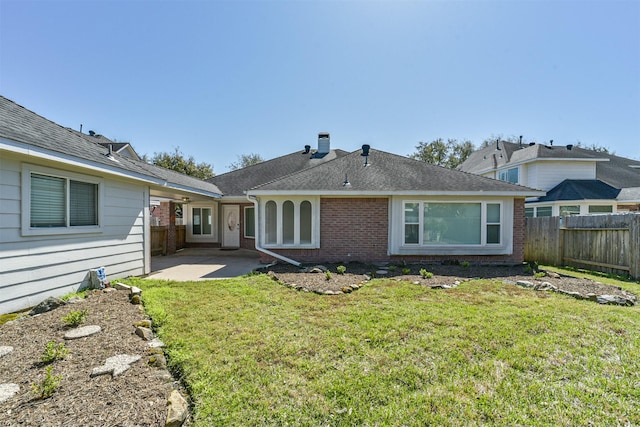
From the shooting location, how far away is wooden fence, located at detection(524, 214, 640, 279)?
8367 millimetres

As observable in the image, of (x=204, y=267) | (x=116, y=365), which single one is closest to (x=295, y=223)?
(x=204, y=267)

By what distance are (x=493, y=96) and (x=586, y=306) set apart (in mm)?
12565

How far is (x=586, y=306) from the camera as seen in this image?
5395mm

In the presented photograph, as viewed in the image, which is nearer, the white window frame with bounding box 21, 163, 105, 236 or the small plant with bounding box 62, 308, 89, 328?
the small plant with bounding box 62, 308, 89, 328

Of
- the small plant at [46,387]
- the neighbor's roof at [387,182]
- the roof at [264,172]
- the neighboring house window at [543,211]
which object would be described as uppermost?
the roof at [264,172]

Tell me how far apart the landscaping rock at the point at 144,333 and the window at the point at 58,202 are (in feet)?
9.81

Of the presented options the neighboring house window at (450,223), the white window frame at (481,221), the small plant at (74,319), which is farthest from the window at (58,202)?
the neighboring house window at (450,223)

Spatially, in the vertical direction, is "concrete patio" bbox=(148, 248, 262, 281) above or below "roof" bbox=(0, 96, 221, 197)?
below

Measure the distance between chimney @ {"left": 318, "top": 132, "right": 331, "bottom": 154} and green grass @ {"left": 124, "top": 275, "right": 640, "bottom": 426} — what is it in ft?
44.8

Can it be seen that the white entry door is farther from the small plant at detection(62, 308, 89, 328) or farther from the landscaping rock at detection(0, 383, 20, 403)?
the landscaping rock at detection(0, 383, 20, 403)

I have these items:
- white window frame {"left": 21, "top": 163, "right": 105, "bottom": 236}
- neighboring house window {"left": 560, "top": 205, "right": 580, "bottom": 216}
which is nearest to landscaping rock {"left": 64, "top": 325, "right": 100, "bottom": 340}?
white window frame {"left": 21, "top": 163, "right": 105, "bottom": 236}

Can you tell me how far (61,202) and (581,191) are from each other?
25006 millimetres

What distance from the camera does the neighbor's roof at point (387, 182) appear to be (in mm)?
9531

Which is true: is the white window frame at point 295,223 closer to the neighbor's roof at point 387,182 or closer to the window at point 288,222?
the window at point 288,222
